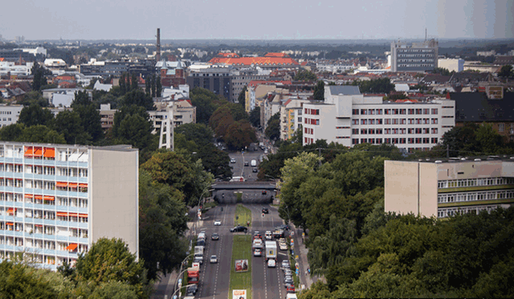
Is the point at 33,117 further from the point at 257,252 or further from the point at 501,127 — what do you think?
the point at 501,127

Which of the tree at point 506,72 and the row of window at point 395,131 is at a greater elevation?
the tree at point 506,72

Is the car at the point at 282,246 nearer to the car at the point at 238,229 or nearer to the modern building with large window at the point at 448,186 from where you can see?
the car at the point at 238,229

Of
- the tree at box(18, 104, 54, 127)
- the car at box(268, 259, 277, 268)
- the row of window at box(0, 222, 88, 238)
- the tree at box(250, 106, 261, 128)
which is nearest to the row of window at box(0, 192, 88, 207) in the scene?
the row of window at box(0, 222, 88, 238)

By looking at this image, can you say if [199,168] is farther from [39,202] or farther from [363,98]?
[39,202]

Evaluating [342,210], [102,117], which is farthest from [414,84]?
[342,210]

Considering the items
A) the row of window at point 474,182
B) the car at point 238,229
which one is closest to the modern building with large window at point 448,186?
the row of window at point 474,182

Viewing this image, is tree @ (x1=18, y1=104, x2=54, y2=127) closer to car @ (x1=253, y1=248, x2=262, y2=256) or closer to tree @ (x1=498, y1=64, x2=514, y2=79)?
car @ (x1=253, y1=248, x2=262, y2=256)
